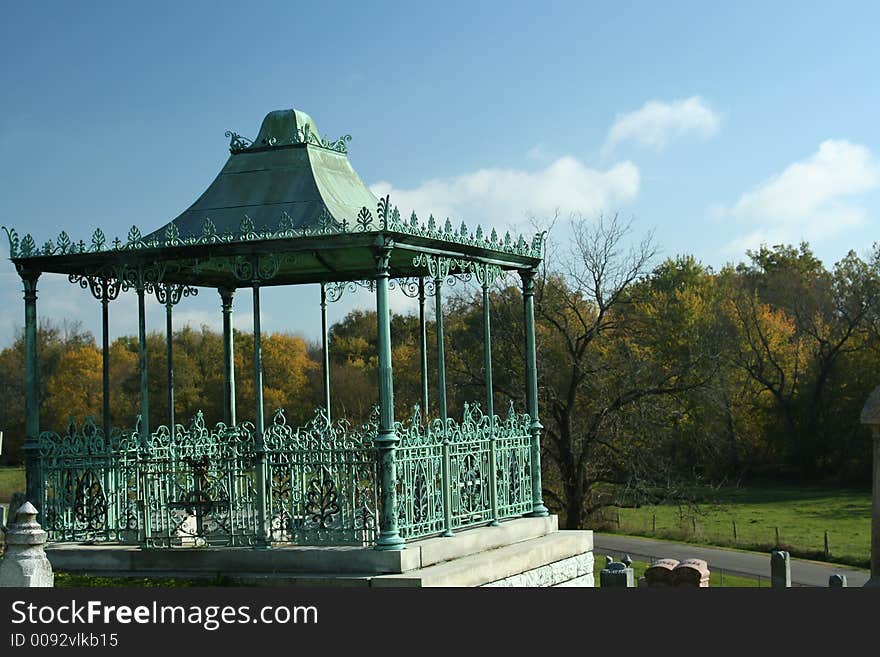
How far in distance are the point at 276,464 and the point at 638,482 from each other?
73.3ft

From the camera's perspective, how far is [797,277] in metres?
67.7

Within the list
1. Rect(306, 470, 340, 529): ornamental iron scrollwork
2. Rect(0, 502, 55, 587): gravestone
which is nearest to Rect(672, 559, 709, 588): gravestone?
Rect(306, 470, 340, 529): ornamental iron scrollwork

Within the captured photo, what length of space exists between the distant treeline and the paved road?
1398 millimetres

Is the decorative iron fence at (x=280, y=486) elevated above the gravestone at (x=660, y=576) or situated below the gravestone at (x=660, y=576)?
above

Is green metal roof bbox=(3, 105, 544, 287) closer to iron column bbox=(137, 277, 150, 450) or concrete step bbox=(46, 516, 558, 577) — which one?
iron column bbox=(137, 277, 150, 450)

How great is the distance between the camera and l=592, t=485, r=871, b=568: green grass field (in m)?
34.2

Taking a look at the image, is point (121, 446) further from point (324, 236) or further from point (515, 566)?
point (515, 566)

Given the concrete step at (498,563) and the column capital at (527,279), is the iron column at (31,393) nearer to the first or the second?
the concrete step at (498,563)

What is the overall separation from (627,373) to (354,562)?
25526 millimetres

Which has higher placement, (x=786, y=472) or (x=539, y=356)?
(x=539, y=356)

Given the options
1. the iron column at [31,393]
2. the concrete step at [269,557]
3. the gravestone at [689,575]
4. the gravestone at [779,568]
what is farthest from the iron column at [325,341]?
the gravestone at [779,568]

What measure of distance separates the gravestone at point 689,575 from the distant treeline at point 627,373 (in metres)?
14.4

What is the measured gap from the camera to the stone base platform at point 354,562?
36.7 feet

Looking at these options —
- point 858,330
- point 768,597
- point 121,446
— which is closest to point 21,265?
point 121,446
